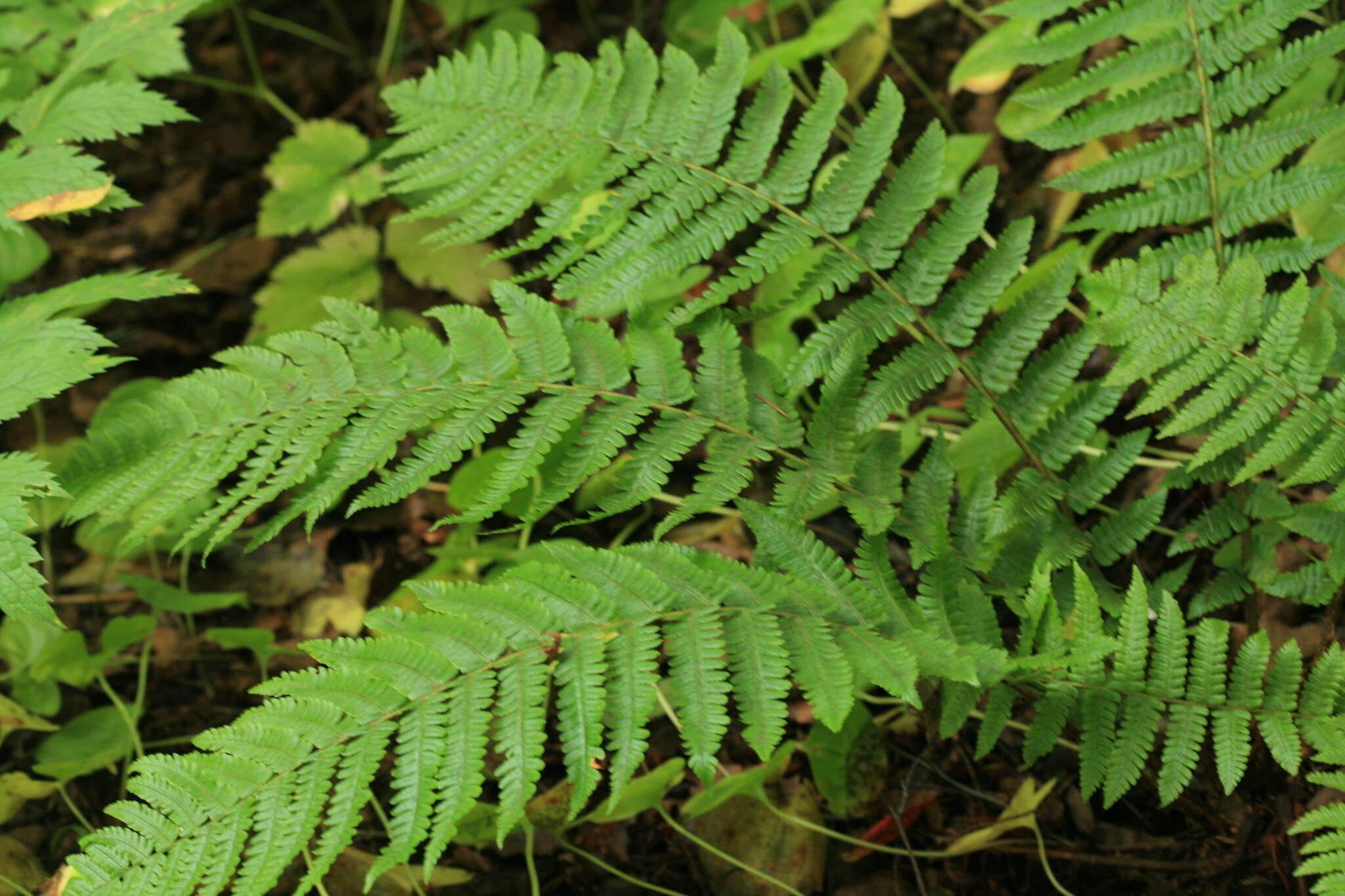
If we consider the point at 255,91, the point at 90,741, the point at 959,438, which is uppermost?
the point at 255,91

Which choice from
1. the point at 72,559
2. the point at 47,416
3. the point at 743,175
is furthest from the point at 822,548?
the point at 47,416

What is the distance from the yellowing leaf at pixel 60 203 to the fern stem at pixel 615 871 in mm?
1288

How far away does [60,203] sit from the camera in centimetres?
168

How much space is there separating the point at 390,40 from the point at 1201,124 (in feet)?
7.94

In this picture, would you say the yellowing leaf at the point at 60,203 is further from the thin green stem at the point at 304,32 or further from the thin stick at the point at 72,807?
the thin green stem at the point at 304,32

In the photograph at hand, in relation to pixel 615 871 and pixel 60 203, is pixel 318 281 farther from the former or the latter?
pixel 615 871

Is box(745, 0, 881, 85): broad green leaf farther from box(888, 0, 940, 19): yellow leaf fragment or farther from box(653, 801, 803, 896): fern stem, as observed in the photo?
box(653, 801, 803, 896): fern stem

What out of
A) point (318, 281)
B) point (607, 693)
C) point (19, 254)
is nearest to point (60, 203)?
point (19, 254)

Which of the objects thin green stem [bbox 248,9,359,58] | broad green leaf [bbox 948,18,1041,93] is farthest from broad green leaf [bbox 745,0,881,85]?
thin green stem [bbox 248,9,359,58]

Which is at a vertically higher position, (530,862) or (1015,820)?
(1015,820)

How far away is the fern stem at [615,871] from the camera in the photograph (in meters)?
1.65

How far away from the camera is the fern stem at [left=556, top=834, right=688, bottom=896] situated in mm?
1653

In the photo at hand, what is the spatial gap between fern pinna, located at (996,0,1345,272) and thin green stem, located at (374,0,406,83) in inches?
84.1

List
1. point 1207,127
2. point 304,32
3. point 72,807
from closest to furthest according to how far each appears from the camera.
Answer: point 1207,127
point 72,807
point 304,32
